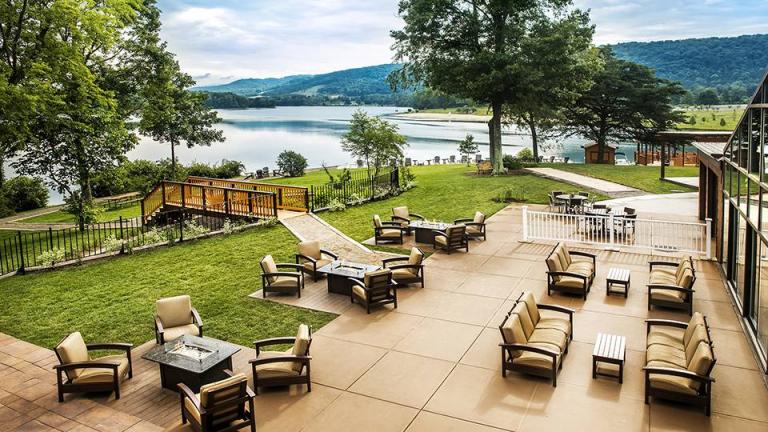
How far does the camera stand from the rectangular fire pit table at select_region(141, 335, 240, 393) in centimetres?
859

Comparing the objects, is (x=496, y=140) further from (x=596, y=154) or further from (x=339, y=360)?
(x=339, y=360)

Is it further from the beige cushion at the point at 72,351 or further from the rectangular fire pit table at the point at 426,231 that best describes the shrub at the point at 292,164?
the beige cushion at the point at 72,351

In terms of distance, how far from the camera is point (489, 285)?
557 inches

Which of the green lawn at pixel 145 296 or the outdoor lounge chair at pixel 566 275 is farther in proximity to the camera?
the outdoor lounge chair at pixel 566 275

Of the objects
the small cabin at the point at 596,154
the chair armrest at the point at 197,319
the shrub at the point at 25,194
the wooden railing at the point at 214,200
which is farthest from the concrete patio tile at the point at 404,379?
the small cabin at the point at 596,154

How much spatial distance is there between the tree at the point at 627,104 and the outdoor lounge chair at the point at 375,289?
37234mm

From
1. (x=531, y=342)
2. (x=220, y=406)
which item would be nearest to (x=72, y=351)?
(x=220, y=406)

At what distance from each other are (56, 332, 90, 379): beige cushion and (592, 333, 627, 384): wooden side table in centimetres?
865

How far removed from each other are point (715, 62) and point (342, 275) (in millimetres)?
66686

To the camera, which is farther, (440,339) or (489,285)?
(489,285)

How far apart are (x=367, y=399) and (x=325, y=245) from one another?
10.5 meters

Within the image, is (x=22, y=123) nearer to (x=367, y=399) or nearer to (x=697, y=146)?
(x=367, y=399)

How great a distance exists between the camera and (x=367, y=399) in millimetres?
8570

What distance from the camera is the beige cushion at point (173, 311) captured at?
10.6 metres
